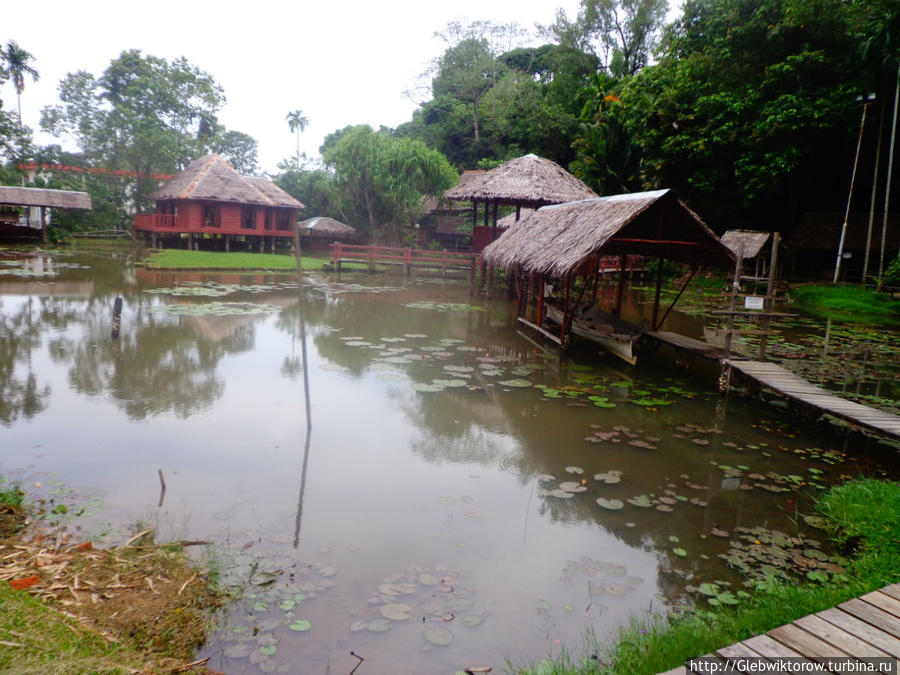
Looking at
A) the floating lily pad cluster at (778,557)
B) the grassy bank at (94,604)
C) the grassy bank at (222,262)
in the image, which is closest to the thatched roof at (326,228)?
the grassy bank at (222,262)

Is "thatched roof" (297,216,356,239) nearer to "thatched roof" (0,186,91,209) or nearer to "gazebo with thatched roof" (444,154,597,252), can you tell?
"thatched roof" (0,186,91,209)

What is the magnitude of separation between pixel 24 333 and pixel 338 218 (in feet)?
86.4

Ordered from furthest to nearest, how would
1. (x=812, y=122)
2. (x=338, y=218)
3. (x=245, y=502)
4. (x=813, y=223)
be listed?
(x=338, y=218) < (x=813, y=223) < (x=812, y=122) < (x=245, y=502)

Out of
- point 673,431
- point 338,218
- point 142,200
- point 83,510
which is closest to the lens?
point 83,510

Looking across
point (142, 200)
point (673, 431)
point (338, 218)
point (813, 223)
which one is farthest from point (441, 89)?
point (673, 431)

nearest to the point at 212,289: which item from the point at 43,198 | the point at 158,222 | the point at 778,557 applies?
the point at 158,222

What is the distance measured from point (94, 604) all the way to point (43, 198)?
31057 millimetres

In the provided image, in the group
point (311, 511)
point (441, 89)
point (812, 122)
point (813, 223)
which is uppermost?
point (441, 89)

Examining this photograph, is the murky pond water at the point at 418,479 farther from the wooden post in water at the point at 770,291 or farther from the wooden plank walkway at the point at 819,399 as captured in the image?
the wooden post in water at the point at 770,291

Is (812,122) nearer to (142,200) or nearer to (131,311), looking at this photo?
(131,311)

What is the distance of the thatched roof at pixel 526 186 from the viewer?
17.6 meters

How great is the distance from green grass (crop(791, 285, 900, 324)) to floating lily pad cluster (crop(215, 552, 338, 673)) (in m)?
16.4

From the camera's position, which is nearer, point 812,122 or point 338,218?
point 812,122

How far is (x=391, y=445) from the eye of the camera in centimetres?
565
